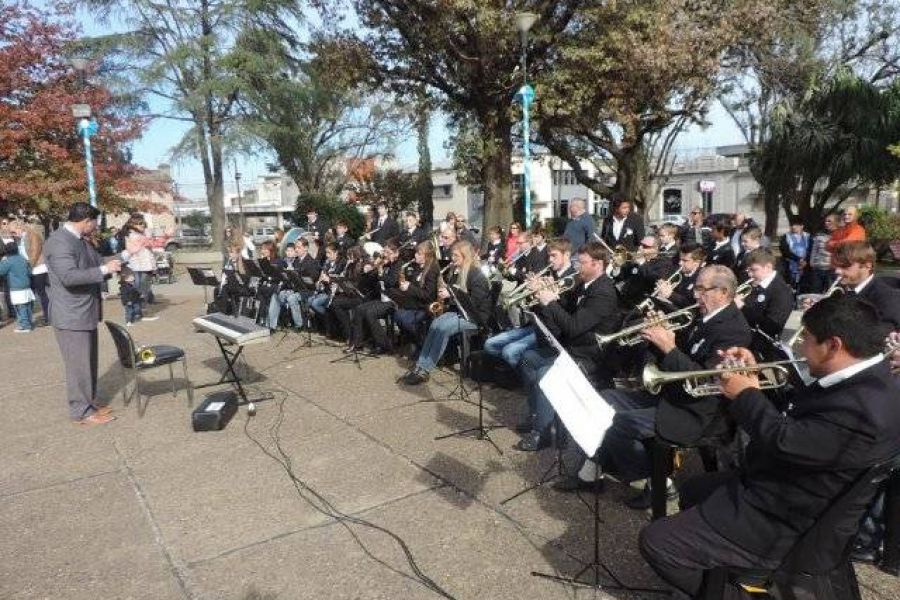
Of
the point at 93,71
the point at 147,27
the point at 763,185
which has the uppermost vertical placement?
the point at 147,27

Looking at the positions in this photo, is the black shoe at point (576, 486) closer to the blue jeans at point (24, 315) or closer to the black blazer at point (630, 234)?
the black blazer at point (630, 234)

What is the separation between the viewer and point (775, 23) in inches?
617

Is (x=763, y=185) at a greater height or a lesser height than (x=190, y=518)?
greater

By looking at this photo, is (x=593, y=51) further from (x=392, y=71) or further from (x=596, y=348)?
(x=596, y=348)

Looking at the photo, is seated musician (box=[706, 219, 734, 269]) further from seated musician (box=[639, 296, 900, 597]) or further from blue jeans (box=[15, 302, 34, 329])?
blue jeans (box=[15, 302, 34, 329])

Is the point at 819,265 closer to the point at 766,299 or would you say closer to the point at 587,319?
the point at 766,299

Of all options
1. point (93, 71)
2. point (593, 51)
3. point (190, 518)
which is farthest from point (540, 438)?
point (93, 71)

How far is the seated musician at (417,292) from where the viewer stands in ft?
24.7

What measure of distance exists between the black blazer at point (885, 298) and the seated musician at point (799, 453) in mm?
2063

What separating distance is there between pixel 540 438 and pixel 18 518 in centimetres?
370

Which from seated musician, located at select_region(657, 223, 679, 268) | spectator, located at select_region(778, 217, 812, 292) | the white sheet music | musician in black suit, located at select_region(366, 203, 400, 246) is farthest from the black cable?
spectator, located at select_region(778, 217, 812, 292)

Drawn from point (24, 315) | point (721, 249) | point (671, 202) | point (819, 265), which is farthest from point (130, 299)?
point (671, 202)

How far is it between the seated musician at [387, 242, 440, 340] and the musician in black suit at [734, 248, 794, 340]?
11.3 ft

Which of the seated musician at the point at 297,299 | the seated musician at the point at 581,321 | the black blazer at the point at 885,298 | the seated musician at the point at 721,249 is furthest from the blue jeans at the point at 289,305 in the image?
the black blazer at the point at 885,298
